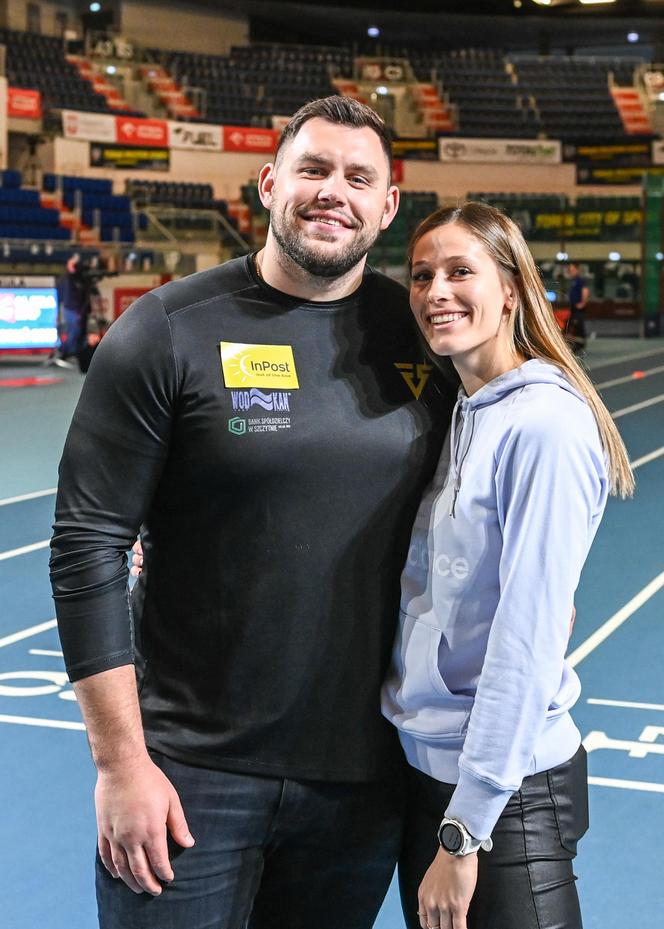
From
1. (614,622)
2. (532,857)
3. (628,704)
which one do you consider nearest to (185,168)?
(614,622)

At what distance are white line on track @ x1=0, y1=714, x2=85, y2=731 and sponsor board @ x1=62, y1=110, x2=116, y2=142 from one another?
25886 mm

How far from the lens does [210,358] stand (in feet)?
6.95

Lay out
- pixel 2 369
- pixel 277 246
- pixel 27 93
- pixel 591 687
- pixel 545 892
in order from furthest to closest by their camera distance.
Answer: pixel 27 93 → pixel 2 369 → pixel 591 687 → pixel 277 246 → pixel 545 892

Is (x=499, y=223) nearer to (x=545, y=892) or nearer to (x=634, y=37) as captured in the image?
(x=545, y=892)

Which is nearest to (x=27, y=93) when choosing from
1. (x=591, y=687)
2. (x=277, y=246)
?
(x=591, y=687)

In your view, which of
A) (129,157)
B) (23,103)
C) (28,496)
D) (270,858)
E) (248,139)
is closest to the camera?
(270,858)

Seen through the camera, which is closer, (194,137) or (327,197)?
(327,197)

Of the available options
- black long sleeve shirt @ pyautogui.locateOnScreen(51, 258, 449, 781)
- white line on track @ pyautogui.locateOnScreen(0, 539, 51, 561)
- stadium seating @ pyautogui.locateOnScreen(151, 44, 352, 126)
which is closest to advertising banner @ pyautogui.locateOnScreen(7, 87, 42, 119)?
stadium seating @ pyautogui.locateOnScreen(151, 44, 352, 126)

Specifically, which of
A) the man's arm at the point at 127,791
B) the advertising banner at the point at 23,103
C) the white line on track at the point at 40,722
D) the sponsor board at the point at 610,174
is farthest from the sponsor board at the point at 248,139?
the man's arm at the point at 127,791

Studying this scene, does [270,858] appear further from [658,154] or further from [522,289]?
[658,154]

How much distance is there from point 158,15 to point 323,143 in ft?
123

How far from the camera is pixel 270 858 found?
2.23 metres

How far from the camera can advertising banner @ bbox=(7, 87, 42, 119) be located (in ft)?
91.5

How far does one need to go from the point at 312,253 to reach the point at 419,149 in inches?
1332
